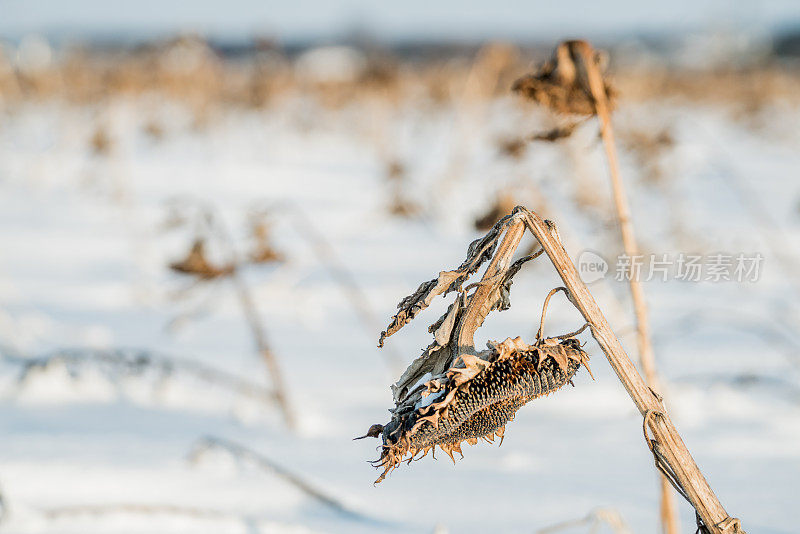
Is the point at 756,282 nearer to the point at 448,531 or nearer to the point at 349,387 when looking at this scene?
the point at 349,387

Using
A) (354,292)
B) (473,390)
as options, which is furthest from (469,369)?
(354,292)

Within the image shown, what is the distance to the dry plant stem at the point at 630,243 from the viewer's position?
1.13 metres

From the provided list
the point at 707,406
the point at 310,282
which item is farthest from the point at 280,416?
the point at 310,282

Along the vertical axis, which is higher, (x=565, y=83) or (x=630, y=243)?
(x=565, y=83)

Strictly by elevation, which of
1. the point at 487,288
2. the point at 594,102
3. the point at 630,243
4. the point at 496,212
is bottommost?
the point at 487,288

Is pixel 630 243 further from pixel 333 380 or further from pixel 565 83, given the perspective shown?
Result: pixel 333 380

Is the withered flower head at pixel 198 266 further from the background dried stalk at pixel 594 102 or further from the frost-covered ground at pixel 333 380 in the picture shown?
the background dried stalk at pixel 594 102

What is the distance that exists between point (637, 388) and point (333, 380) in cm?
180

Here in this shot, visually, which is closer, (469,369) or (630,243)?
(469,369)

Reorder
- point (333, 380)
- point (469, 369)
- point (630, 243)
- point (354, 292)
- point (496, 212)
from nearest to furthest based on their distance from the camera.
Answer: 1. point (469, 369)
2. point (630, 243)
3. point (496, 212)
4. point (333, 380)
5. point (354, 292)

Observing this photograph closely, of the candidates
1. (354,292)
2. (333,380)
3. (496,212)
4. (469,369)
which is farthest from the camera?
(354,292)

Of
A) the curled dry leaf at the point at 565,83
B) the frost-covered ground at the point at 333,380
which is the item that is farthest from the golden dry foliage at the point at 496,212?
the curled dry leaf at the point at 565,83

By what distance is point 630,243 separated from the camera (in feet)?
3.88

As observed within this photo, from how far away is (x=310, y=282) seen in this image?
385 centimetres
